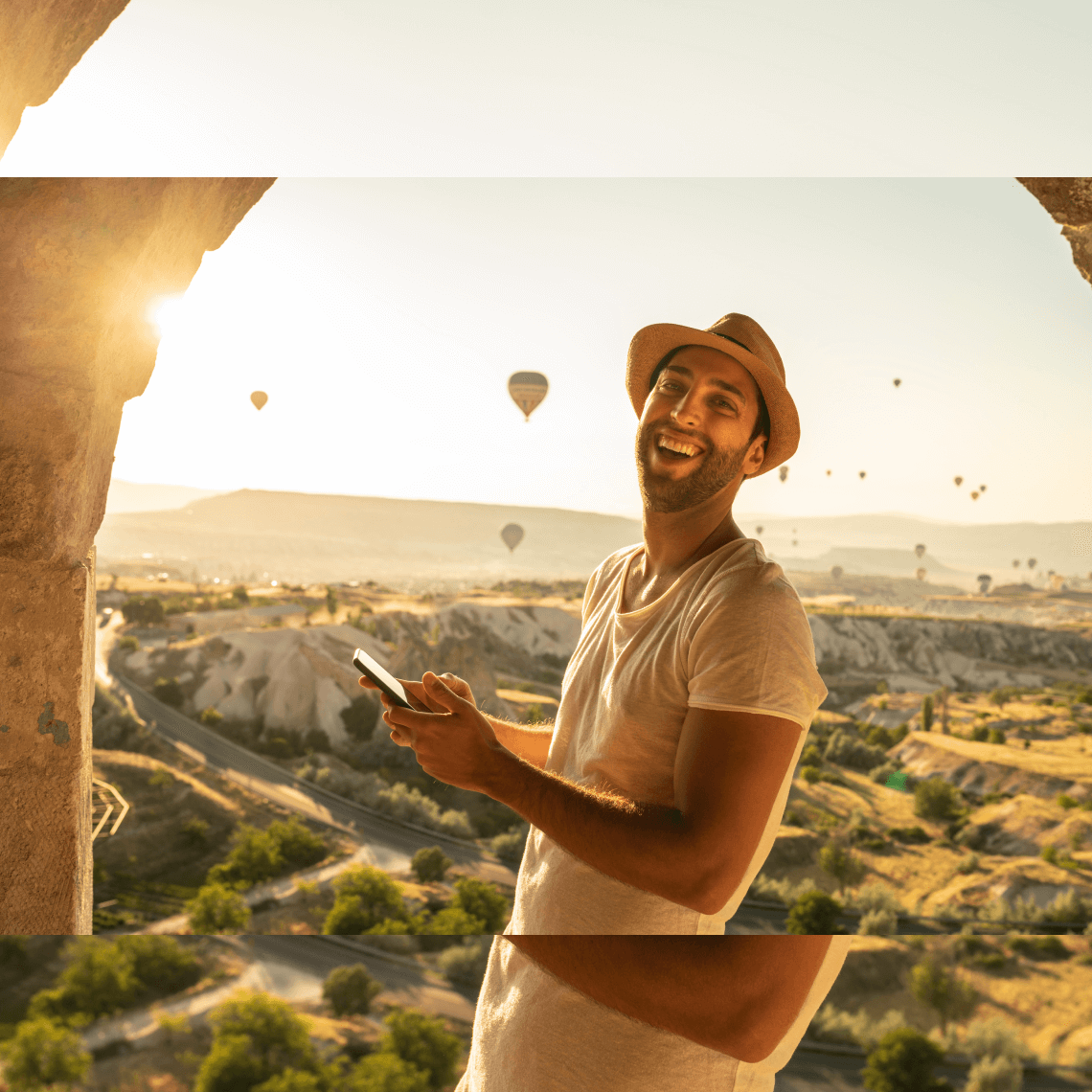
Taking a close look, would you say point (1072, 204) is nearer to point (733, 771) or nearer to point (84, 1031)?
point (733, 771)

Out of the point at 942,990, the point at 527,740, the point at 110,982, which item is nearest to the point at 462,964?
the point at 110,982

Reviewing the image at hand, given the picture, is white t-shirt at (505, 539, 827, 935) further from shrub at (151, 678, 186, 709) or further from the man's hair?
shrub at (151, 678, 186, 709)

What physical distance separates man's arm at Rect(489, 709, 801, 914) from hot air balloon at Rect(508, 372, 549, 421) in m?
11.2

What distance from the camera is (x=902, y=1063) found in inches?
344

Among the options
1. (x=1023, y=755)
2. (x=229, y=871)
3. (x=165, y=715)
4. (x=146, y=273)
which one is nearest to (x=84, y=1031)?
(x=229, y=871)

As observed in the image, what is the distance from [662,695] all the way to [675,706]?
2 cm

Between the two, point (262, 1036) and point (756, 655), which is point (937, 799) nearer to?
point (262, 1036)

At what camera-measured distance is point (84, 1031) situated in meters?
7.13

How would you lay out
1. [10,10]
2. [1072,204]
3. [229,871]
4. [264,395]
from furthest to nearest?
1. [229,871]
2. [264,395]
3. [1072,204]
4. [10,10]

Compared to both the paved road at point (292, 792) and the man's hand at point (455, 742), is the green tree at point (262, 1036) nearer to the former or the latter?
the paved road at point (292, 792)

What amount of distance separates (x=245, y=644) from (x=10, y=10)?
12.7m

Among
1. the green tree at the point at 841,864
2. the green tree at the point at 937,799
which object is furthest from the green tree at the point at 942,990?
the green tree at the point at 937,799

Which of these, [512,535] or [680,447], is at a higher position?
[512,535]

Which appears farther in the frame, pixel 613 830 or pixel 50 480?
pixel 50 480
